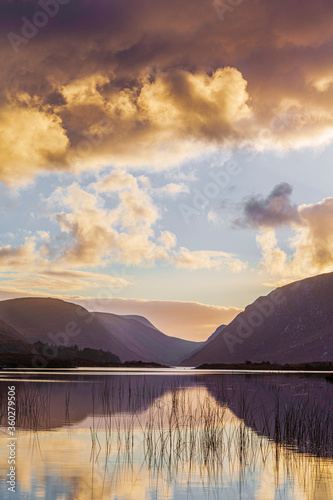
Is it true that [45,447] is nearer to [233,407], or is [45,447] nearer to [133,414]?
[133,414]

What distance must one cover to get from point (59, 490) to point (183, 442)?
32.2 feet

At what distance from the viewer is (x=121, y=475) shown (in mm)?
18469

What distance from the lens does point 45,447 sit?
2284 cm

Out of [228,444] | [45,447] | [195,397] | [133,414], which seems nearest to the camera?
[45,447]

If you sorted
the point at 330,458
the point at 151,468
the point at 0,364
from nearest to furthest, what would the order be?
the point at 151,468, the point at 330,458, the point at 0,364

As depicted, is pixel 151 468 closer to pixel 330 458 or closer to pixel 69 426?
pixel 330 458

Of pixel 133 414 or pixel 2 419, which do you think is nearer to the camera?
pixel 2 419

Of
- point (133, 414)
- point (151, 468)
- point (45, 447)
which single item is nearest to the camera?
point (151, 468)

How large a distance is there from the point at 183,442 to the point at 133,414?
10839 millimetres

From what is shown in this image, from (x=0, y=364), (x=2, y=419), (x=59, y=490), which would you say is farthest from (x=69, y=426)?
(x=0, y=364)

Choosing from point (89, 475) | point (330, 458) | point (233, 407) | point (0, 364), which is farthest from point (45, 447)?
point (0, 364)

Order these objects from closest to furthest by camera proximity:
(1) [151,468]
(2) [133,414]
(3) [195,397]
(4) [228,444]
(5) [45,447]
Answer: (1) [151,468] < (5) [45,447] < (4) [228,444] < (2) [133,414] < (3) [195,397]

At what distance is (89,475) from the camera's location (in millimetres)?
18125

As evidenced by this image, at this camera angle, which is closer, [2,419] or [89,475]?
[89,475]
